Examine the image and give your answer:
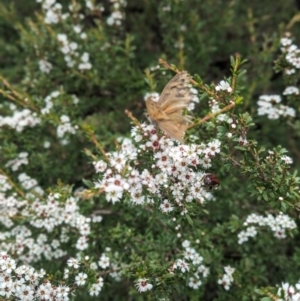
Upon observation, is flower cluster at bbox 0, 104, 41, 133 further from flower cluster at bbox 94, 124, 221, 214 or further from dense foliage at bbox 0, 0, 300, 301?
flower cluster at bbox 94, 124, 221, 214

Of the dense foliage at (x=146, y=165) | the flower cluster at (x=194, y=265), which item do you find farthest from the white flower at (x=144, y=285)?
the flower cluster at (x=194, y=265)

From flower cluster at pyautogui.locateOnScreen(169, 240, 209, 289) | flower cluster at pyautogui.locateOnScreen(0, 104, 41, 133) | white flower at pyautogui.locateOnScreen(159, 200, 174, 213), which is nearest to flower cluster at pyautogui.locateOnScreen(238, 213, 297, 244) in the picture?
flower cluster at pyautogui.locateOnScreen(169, 240, 209, 289)

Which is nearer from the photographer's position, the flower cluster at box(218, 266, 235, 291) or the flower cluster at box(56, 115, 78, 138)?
the flower cluster at box(218, 266, 235, 291)

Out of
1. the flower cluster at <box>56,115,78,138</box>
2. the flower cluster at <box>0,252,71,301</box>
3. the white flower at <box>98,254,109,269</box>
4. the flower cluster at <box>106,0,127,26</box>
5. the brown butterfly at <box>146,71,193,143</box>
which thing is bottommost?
the flower cluster at <box>0,252,71,301</box>

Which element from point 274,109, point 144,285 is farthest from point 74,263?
point 274,109

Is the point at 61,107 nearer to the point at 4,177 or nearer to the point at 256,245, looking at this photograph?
the point at 4,177

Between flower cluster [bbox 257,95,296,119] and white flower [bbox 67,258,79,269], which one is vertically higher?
flower cluster [bbox 257,95,296,119]

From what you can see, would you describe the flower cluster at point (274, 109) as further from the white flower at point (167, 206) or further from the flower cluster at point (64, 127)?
the flower cluster at point (64, 127)

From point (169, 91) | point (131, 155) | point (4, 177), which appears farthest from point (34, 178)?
point (169, 91)
